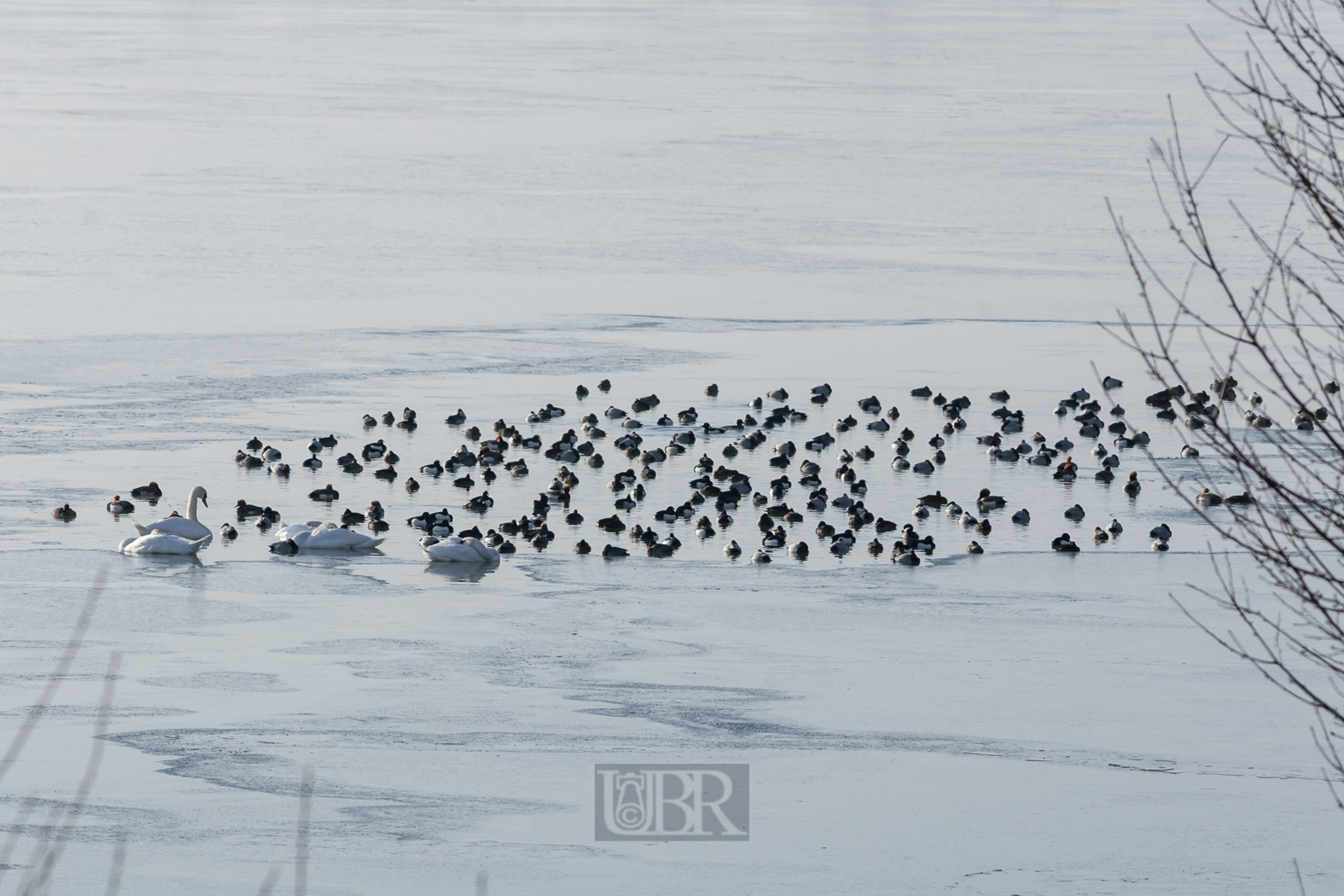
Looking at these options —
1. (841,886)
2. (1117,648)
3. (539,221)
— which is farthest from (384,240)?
(841,886)

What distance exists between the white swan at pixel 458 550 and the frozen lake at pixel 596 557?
0.39 ft

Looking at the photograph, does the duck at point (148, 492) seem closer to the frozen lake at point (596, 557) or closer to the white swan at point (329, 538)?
the frozen lake at point (596, 557)

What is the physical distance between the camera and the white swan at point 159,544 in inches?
502

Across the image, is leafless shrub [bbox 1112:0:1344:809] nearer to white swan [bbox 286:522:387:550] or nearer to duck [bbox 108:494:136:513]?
white swan [bbox 286:522:387:550]

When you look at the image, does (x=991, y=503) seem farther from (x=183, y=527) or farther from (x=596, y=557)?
(x=183, y=527)

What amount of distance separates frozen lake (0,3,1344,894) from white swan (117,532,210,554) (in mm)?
95

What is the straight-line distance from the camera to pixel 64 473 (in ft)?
48.8

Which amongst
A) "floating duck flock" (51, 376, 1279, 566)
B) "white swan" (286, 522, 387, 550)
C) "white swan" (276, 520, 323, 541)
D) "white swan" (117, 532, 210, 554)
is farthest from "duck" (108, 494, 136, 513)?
"white swan" (286, 522, 387, 550)

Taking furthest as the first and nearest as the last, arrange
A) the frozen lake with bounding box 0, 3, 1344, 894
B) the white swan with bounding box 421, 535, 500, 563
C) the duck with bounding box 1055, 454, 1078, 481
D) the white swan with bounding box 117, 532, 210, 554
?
the duck with bounding box 1055, 454, 1078, 481 < the white swan with bounding box 117, 532, 210, 554 < the white swan with bounding box 421, 535, 500, 563 < the frozen lake with bounding box 0, 3, 1344, 894

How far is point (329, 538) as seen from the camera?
13.0 metres

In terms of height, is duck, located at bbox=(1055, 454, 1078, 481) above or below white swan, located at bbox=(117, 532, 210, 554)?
above

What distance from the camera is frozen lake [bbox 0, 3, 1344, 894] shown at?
27.0 ft

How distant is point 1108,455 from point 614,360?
572 centimetres

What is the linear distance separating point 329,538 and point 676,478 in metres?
3.32
